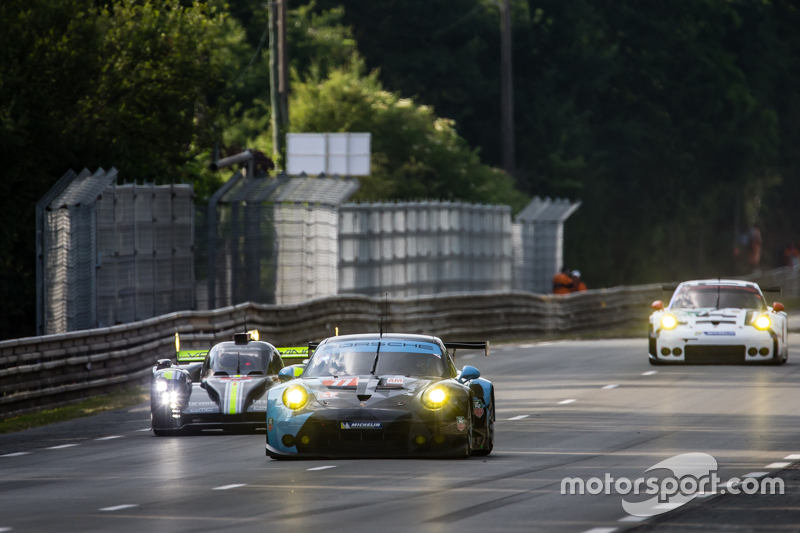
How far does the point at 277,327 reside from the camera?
26.5 metres

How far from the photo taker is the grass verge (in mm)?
17906

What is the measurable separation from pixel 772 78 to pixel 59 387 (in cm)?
→ 6193

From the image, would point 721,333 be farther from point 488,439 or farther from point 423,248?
point 488,439

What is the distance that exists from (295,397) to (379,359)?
43.1 inches

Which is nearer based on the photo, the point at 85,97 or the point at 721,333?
the point at 721,333

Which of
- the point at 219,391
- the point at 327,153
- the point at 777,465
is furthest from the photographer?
the point at 327,153

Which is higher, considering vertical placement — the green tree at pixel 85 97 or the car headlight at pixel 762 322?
the green tree at pixel 85 97

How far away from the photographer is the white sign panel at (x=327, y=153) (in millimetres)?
39719

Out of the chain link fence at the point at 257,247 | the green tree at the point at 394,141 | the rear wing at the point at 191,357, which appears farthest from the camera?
the green tree at the point at 394,141

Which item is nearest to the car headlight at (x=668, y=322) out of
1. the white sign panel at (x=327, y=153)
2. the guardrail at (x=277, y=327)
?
the guardrail at (x=277, y=327)

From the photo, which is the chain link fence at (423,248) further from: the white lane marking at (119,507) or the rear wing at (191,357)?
the white lane marking at (119,507)

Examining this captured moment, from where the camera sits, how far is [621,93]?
7069 centimetres

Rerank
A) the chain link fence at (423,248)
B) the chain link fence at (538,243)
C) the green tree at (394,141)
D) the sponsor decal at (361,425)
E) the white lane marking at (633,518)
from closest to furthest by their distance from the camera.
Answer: the white lane marking at (633,518) < the sponsor decal at (361,425) < the chain link fence at (423,248) < the chain link fence at (538,243) < the green tree at (394,141)

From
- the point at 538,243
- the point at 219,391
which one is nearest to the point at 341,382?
the point at 219,391
